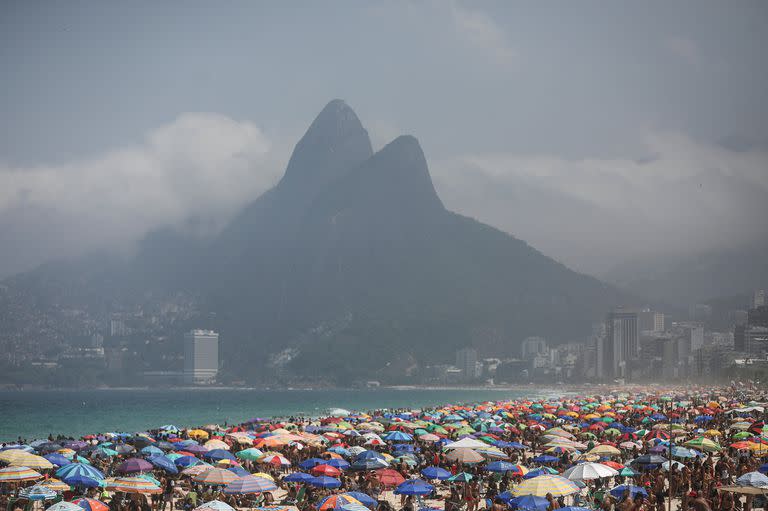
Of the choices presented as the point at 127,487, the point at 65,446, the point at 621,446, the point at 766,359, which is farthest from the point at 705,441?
the point at 766,359

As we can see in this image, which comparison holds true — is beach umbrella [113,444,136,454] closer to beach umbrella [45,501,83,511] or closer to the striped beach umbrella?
beach umbrella [45,501,83,511]

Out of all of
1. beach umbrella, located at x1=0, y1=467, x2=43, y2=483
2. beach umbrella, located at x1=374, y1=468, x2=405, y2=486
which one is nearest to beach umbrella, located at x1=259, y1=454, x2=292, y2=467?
beach umbrella, located at x1=374, y1=468, x2=405, y2=486

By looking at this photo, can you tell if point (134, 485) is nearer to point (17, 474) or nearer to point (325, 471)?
point (17, 474)

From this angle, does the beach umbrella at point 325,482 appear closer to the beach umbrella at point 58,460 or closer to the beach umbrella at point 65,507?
the beach umbrella at point 65,507

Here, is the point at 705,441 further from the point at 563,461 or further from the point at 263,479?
the point at 263,479

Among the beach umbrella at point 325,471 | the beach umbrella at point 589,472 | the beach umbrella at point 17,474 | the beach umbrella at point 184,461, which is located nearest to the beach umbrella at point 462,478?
the beach umbrella at point 589,472
